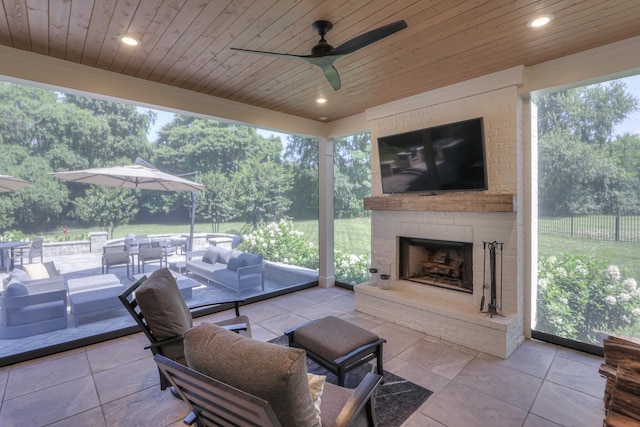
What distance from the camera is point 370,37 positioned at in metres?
2.03

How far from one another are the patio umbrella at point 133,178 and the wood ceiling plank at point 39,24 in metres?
Answer: 1.16

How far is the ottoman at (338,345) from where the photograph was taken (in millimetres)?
2289

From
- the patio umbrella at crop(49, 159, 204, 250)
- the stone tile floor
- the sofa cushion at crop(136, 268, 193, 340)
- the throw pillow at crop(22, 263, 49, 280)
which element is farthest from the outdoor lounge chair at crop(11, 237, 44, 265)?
the sofa cushion at crop(136, 268, 193, 340)

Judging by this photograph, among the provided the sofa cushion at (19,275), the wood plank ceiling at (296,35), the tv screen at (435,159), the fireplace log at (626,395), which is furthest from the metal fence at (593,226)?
the sofa cushion at (19,275)

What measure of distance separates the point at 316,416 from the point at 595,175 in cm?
353

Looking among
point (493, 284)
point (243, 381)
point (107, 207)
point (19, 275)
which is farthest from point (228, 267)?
point (243, 381)

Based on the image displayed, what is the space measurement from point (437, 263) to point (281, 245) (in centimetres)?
254

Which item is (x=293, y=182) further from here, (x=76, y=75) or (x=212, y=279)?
(x=76, y=75)

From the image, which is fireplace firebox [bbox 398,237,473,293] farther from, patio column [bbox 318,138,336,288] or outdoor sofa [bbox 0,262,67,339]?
outdoor sofa [bbox 0,262,67,339]

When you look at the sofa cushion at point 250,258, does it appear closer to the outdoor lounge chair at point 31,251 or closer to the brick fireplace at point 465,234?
the brick fireplace at point 465,234

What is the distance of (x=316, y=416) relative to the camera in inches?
48.0

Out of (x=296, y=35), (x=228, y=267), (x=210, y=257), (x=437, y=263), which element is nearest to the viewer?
(x=296, y=35)

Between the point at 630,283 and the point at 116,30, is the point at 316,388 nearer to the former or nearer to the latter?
the point at 116,30

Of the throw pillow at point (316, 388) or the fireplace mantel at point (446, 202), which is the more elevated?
the fireplace mantel at point (446, 202)
